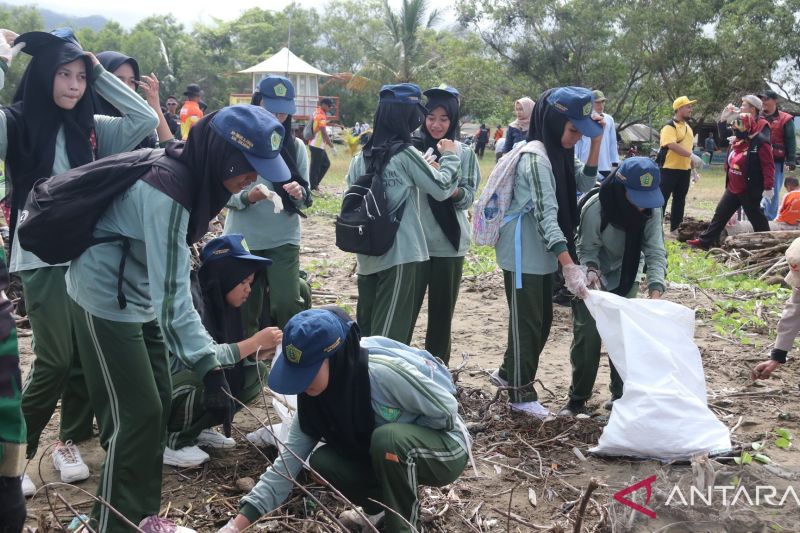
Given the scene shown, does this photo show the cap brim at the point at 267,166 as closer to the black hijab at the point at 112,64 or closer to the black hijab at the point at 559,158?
the black hijab at the point at 112,64

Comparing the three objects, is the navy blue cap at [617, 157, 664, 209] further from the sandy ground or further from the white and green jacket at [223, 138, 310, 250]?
the white and green jacket at [223, 138, 310, 250]

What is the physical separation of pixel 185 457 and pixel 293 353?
1488 mm

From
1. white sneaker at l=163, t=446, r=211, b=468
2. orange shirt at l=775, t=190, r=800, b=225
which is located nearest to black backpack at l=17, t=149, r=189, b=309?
white sneaker at l=163, t=446, r=211, b=468

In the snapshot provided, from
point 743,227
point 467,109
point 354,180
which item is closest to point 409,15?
point 467,109

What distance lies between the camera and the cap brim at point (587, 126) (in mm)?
4480

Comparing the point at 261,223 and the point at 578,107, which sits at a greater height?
the point at 578,107

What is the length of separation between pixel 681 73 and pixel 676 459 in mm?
28480

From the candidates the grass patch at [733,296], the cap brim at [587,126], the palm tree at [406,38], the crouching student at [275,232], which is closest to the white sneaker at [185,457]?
the crouching student at [275,232]

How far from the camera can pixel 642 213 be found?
15.1 feet

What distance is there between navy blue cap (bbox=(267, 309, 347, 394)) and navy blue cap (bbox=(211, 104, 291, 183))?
1.74ft

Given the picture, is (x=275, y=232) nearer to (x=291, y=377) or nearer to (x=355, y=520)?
(x=355, y=520)

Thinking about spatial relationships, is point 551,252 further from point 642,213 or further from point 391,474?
point 391,474

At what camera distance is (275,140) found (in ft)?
9.27

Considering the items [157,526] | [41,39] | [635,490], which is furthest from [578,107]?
[157,526]
